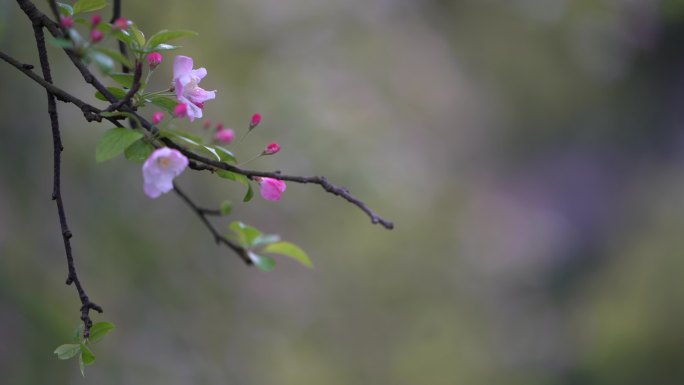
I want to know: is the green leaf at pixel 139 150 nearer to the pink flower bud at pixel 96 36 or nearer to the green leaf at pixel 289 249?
the pink flower bud at pixel 96 36

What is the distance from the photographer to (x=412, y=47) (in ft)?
13.5

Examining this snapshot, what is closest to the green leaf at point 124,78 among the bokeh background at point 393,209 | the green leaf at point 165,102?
the green leaf at point 165,102

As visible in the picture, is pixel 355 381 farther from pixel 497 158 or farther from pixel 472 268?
pixel 497 158

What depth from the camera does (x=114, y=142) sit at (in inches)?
27.7

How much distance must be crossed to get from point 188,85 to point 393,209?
2.57 m

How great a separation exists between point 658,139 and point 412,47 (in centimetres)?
211

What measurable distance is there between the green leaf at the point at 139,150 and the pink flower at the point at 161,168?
0.04 feet

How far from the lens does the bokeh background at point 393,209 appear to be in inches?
84.3

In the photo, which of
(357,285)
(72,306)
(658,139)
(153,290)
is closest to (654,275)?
(658,139)

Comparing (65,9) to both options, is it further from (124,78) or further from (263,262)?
(263,262)

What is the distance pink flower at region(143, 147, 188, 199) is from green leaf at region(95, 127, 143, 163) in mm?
26

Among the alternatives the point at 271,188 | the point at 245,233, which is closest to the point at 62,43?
the point at 271,188

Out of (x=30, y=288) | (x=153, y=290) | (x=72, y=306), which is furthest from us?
(x=153, y=290)

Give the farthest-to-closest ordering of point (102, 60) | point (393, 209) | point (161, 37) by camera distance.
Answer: point (393, 209) → point (161, 37) → point (102, 60)
